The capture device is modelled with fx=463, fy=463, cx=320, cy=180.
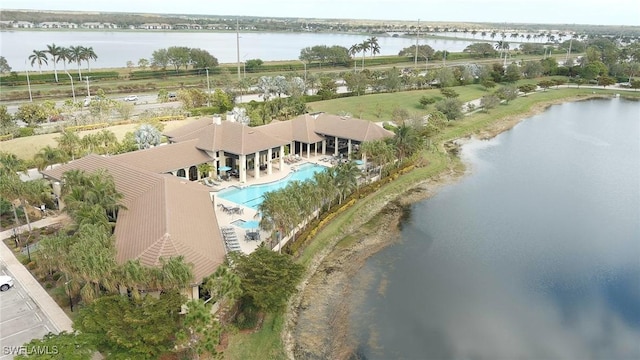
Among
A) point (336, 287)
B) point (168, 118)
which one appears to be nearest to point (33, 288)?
point (336, 287)

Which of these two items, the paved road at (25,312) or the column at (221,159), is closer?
the paved road at (25,312)

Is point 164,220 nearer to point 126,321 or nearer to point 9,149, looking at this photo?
point 126,321

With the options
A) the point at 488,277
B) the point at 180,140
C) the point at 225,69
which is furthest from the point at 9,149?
the point at 225,69

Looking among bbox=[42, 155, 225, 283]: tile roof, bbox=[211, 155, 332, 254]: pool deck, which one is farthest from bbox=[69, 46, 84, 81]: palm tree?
bbox=[42, 155, 225, 283]: tile roof

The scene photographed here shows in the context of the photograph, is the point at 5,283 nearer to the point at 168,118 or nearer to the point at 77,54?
the point at 168,118

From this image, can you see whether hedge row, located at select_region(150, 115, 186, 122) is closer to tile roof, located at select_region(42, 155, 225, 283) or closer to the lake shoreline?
tile roof, located at select_region(42, 155, 225, 283)

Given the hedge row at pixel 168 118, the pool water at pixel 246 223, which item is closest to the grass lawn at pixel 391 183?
the pool water at pixel 246 223

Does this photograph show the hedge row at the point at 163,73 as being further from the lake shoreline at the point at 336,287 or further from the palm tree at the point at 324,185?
the palm tree at the point at 324,185
